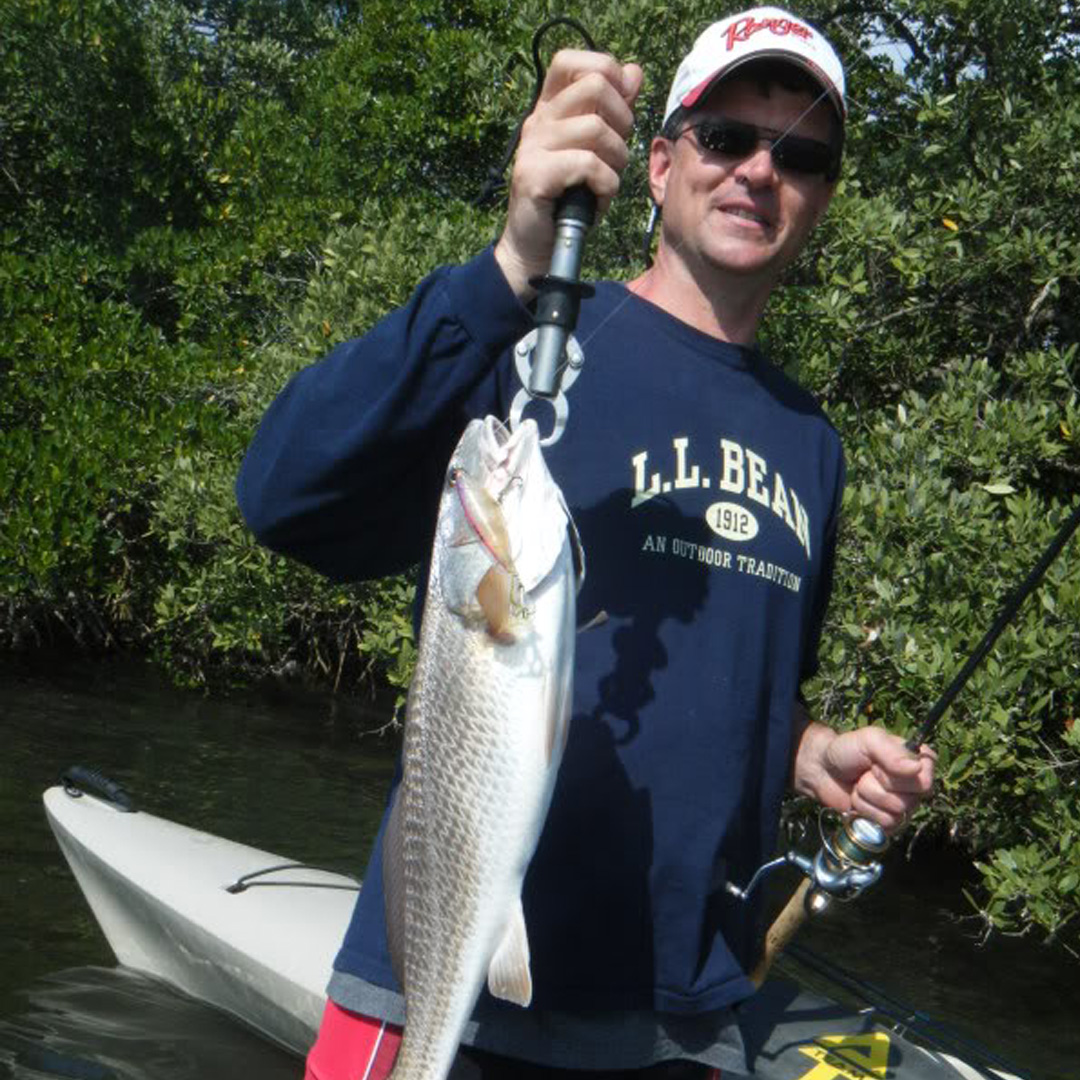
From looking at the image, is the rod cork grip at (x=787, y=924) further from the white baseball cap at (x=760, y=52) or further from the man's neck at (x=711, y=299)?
the white baseball cap at (x=760, y=52)

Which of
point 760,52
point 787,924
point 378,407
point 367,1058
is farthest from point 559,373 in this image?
point 787,924

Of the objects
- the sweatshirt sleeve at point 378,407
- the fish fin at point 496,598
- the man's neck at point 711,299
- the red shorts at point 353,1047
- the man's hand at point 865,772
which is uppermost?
the man's neck at point 711,299

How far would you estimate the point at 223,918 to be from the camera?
18.6ft

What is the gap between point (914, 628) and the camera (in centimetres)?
670

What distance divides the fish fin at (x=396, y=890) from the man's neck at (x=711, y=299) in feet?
3.22

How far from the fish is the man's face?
0.78 m

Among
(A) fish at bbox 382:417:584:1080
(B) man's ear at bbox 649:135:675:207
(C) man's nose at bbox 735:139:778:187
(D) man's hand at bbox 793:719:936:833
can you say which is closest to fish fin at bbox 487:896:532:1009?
(A) fish at bbox 382:417:584:1080

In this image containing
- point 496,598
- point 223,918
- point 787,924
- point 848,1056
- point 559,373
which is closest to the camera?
point 496,598

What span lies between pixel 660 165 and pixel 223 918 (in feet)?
13.2

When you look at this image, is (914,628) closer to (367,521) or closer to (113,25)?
(367,521)

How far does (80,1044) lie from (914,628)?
410 centimetres

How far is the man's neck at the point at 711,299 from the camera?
2426 mm

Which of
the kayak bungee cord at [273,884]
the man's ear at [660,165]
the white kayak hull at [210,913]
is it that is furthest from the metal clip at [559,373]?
the kayak bungee cord at [273,884]

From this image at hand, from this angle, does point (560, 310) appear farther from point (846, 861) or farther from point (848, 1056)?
point (848, 1056)
